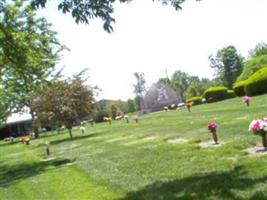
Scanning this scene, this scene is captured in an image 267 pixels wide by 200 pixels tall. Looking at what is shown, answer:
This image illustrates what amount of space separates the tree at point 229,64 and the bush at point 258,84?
6103 centimetres

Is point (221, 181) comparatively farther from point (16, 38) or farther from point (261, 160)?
point (16, 38)

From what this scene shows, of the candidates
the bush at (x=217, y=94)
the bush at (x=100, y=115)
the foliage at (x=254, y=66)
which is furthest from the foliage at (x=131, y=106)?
the foliage at (x=254, y=66)

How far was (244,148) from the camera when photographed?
12.1m

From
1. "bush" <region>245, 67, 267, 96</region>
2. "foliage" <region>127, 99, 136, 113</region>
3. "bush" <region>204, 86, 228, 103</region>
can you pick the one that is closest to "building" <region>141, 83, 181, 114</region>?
"foliage" <region>127, 99, 136, 113</region>

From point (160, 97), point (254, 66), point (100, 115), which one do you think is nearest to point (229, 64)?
point (160, 97)

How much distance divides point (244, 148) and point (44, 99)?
28242mm

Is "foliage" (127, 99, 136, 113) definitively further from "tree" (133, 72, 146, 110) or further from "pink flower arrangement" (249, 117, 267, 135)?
"pink flower arrangement" (249, 117, 267, 135)

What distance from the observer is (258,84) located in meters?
Result: 38.3

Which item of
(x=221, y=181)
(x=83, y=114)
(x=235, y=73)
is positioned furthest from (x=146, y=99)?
(x=221, y=181)

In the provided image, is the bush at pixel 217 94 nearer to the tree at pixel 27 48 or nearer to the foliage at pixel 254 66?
the foliage at pixel 254 66

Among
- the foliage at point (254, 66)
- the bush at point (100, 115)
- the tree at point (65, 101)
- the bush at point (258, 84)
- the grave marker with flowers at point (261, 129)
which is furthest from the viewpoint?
the bush at point (100, 115)

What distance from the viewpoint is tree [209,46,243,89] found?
102750 mm

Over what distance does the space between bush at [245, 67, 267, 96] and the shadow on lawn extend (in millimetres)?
28472

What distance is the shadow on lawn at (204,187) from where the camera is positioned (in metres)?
8.29
